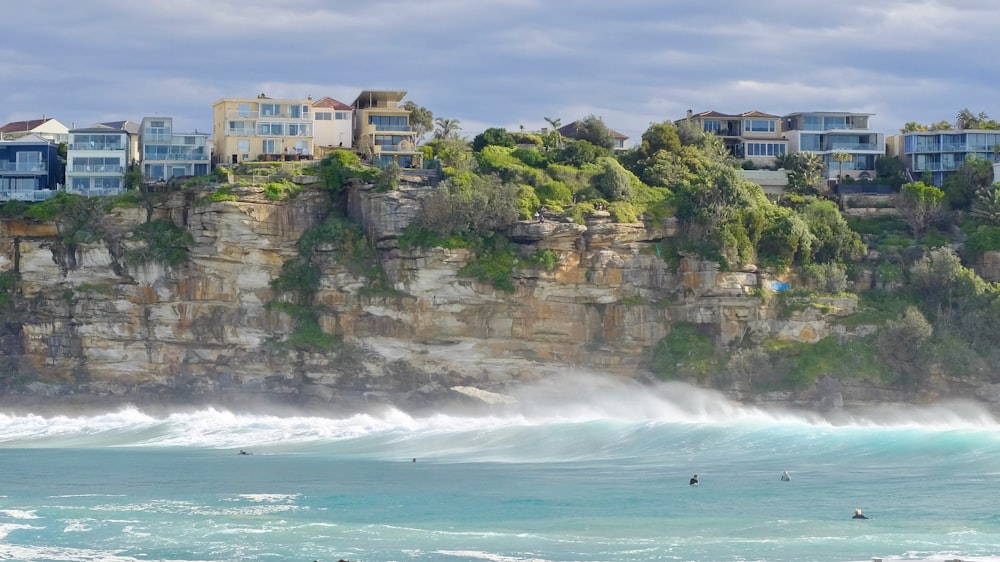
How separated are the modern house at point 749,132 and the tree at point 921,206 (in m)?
9.19

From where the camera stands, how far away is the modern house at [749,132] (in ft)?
271

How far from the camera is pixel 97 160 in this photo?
245 feet

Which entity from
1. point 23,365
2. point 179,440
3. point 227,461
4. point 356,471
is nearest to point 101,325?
point 23,365

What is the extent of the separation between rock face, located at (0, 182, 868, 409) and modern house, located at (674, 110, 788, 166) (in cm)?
1425

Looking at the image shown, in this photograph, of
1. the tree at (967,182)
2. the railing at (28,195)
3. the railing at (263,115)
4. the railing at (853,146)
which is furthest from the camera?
the railing at (853,146)

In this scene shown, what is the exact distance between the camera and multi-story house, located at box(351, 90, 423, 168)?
2923 inches

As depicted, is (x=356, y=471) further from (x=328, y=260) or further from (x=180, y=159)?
(x=180, y=159)

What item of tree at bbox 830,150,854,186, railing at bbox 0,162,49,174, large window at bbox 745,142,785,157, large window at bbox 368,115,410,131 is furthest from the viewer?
large window at bbox 745,142,785,157

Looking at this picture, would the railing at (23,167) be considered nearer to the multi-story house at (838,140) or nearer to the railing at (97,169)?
the railing at (97,169)

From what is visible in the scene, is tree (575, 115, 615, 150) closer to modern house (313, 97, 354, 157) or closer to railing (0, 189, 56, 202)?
modern house (313, 97, 354, 157)

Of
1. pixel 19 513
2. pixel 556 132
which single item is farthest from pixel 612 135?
pixel 19 513

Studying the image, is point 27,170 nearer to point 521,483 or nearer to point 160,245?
point 160,245

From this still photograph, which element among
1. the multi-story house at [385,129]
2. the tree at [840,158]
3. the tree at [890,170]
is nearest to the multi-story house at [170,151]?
the multi-story house at [385,129]

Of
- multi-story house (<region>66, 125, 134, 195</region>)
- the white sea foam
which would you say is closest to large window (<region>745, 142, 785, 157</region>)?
multi-story house (<region>66, 125, 134, 195</region>)
